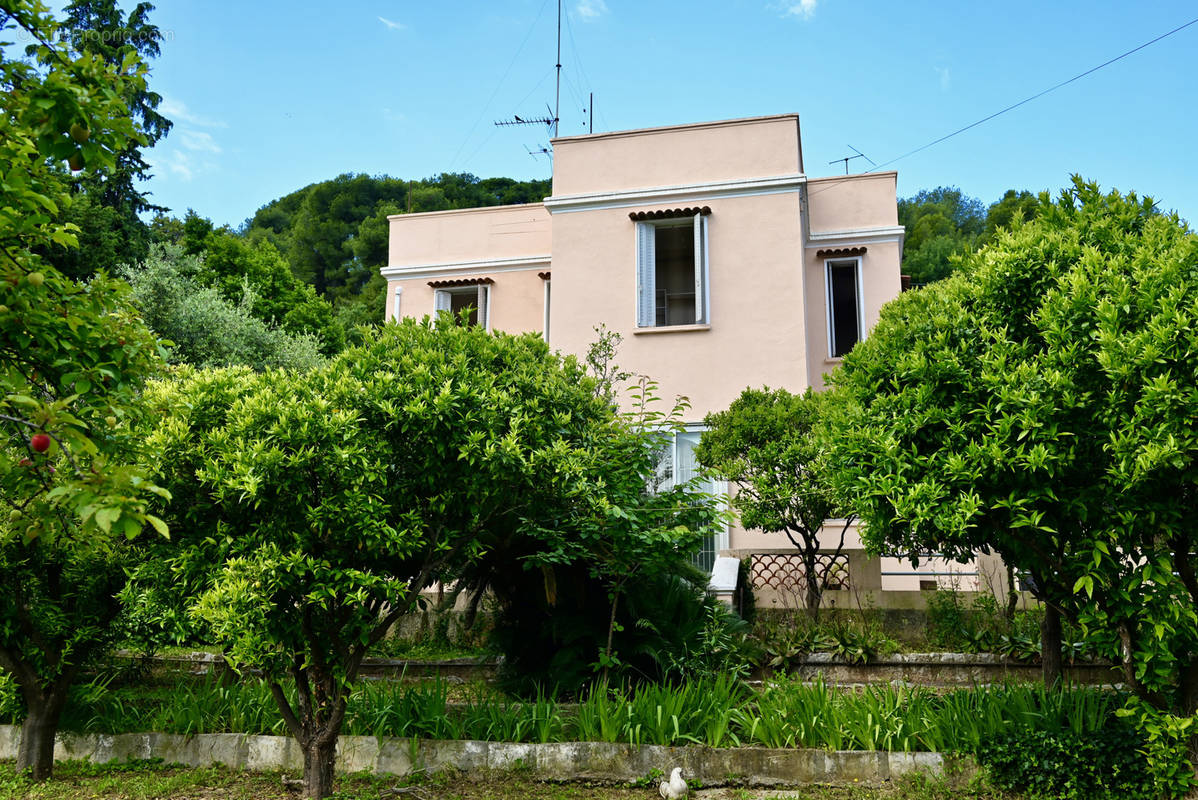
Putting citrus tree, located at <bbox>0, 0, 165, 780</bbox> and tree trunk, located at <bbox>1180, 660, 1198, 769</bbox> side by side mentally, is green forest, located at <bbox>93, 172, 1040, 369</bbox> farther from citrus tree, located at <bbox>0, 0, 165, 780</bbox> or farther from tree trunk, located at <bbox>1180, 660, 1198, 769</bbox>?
citrus tree, located at <bbox>0, 0, 165, 780</bbox>

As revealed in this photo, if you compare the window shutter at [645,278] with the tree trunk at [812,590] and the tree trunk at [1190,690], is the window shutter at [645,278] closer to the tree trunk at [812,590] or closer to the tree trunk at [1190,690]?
the tree trunk at [812,590]

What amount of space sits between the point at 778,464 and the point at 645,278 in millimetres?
5643

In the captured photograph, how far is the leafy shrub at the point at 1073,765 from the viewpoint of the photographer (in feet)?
19.2

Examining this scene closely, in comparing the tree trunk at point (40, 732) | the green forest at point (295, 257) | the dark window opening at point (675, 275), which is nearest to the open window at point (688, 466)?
the dark window opening at point (675, 275)

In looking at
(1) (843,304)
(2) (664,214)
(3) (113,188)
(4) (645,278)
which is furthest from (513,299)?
(3) (113,188)

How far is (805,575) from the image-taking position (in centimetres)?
1088

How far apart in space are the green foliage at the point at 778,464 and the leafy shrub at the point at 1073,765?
385 cm

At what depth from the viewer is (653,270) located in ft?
49.7

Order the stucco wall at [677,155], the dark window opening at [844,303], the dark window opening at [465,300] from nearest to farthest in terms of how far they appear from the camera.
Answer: the stucco wall at [677,155], the dark window opening at [844,303], the dark window opening at [465,300]

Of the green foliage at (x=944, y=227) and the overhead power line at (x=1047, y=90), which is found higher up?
the green foliage at (x=944, y=227)

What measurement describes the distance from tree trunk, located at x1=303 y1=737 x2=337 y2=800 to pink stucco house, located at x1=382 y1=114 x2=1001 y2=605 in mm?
8642

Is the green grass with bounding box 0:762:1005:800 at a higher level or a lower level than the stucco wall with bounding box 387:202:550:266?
lower

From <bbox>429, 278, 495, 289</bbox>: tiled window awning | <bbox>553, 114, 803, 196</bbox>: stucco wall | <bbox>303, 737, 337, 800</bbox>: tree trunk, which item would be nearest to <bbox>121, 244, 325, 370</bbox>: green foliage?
<bbox>429, 278, 495, 289</bbox>: tiled window awning

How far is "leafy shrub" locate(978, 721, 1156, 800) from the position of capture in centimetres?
587
